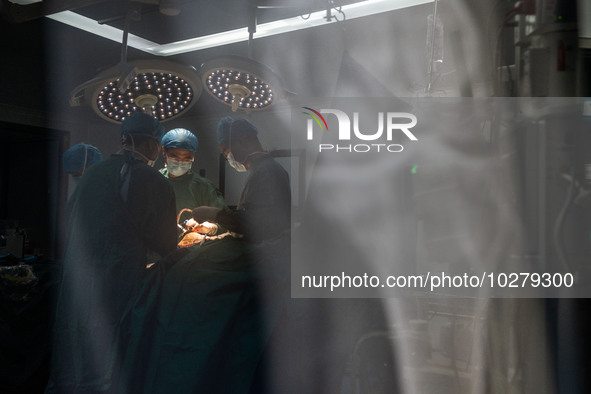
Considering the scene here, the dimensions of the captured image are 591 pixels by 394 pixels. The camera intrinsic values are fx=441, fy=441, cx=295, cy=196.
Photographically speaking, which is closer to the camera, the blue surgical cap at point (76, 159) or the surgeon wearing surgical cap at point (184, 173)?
the blue surgical cap at point (76, 159)

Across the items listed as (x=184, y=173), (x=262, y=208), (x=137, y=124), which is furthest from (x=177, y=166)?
(x=262, y=208)

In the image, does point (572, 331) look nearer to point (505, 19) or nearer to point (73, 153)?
point (505, 19)

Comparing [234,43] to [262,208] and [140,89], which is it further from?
[262,208]

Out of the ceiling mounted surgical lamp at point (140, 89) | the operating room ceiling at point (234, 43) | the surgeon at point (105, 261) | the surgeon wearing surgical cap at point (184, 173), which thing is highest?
the operating room ceiling at point (234, 43)

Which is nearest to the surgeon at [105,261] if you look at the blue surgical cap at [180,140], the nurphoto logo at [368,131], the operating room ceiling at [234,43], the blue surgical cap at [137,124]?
the blue surgical cap at [137,124]

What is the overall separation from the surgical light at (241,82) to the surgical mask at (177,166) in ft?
2.90

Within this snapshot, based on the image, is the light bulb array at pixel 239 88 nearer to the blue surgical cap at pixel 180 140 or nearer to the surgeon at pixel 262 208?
the surgeon at pixel 262 208

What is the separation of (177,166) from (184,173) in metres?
0.08

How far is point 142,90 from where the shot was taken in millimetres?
1544

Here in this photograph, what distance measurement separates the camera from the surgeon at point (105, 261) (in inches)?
54.3

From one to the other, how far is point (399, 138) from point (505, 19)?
0.35 m

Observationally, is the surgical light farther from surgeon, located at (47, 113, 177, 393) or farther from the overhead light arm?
the overhead light arm

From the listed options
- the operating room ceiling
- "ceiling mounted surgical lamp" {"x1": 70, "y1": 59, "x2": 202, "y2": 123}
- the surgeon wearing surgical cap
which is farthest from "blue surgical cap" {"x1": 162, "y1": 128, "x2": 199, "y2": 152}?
"ceiling mounted surgical lamp" {"x1": 70, "y1": 59, "x2": 202, "y2": 123}

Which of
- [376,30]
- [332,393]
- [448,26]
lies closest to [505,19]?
[448,26]
